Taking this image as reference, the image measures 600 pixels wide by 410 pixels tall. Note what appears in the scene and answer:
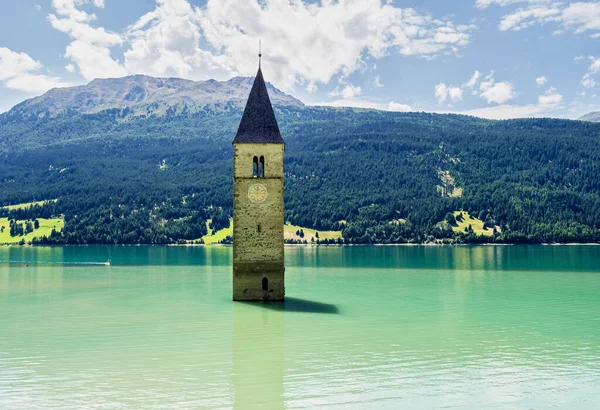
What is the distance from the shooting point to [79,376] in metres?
28.9

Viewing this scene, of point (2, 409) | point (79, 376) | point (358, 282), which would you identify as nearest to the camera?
point (2, 409)

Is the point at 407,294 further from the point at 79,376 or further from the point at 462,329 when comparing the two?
the point at 79,376

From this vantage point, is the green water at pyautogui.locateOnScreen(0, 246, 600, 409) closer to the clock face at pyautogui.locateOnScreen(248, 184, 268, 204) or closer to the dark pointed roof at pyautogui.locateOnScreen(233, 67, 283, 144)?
the clock face at pyautogui.locateOnScreen(248, 184, 268, 204)

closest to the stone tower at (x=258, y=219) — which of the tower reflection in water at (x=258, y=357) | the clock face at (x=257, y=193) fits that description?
the clock face at (x=257, y=193)

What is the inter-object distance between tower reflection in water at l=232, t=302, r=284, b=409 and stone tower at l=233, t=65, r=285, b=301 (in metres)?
2.69

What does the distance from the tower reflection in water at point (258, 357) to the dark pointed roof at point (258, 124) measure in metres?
12.9

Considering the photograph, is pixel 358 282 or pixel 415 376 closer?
pixel 415 376

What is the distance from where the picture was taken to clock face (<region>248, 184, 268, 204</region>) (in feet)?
169

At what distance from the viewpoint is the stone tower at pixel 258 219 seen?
51.2m

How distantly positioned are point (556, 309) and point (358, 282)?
2764 centimetres

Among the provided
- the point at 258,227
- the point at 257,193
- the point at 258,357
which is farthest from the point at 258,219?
the point at 258,357

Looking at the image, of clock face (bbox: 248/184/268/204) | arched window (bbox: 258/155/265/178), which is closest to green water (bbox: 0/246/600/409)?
clock face (bbox: 248/184/268/204)

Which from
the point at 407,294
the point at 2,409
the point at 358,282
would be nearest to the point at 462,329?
the point at 407,294

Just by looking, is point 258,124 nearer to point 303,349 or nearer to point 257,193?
point 257,193
